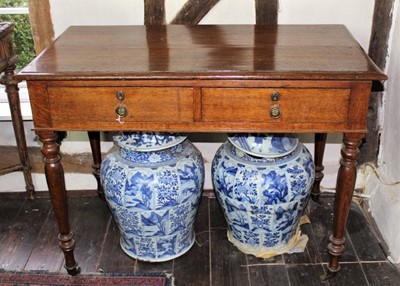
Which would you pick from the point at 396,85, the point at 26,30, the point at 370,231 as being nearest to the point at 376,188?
the point at 370,231

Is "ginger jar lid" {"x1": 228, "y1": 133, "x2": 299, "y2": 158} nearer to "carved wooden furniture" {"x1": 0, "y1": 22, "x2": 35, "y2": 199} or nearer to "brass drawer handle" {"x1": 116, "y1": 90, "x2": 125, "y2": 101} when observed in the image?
"brass drawer handle" {"x1": 116, "y1": 90, "x2": 125, "y2": 101}

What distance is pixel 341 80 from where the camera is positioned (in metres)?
1.61

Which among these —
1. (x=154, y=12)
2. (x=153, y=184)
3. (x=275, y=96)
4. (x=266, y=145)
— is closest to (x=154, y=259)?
(x=153, y=184)

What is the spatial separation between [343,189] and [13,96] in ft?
4.69

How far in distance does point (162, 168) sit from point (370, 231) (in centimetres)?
99

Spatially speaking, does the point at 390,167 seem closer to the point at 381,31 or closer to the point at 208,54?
the point at 381,31

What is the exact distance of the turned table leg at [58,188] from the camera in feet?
5.84

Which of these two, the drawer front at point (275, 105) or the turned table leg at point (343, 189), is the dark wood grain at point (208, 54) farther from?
the turned table leg at point (343, 189)

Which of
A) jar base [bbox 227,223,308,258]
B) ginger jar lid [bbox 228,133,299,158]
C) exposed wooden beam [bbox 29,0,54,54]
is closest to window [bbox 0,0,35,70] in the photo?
exposed wooden beam [bbox 29,0,54,54]

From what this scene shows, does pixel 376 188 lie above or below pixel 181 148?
below

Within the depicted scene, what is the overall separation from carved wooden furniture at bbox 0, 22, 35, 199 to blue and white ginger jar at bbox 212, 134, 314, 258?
0.91 metres

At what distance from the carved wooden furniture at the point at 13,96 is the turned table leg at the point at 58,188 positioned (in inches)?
15.1

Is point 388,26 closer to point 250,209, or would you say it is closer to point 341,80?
point 341,80

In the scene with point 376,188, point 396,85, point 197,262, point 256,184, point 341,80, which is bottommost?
point 197,262
